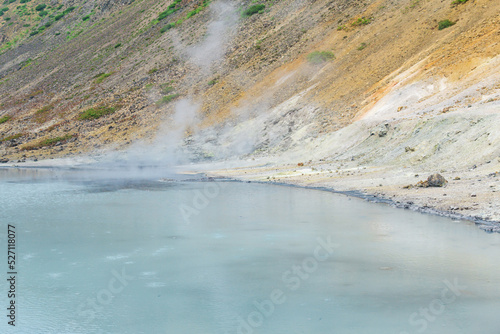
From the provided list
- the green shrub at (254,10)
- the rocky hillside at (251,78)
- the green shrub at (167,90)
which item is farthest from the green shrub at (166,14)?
the green shrub at (167,90)

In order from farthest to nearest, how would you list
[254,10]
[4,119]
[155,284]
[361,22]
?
[4,119] → [254,10] → [361,22] → [155,284]

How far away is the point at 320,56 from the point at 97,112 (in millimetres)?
28342

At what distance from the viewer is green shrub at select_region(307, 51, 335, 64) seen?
171 ft

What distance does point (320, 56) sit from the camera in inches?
2069

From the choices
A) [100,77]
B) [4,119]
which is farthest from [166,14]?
[4,119]

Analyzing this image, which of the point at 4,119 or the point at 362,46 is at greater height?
the point at 4,119

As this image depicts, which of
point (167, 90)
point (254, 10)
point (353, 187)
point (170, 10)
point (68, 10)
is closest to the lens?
point (353, 187)

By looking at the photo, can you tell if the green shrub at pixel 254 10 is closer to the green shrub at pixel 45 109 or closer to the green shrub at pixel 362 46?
the green shrub at pixel 362 46

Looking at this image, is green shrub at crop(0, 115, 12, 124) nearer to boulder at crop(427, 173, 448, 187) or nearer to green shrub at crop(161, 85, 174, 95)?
green shrub at crop(161, 85, 174, 95)

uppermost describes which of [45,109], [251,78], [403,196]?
[45,109]

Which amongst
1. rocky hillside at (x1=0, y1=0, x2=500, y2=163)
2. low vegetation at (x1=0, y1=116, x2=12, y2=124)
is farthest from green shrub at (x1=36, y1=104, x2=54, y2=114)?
low vegetation at (x1=0, y1=116, x2=12, y2=124)

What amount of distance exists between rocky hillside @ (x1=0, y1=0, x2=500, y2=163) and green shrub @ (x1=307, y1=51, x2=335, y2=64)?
0.49 feet

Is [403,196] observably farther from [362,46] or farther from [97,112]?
[97,112]

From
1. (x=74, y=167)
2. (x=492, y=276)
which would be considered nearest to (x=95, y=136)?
(x=74, y=167)
